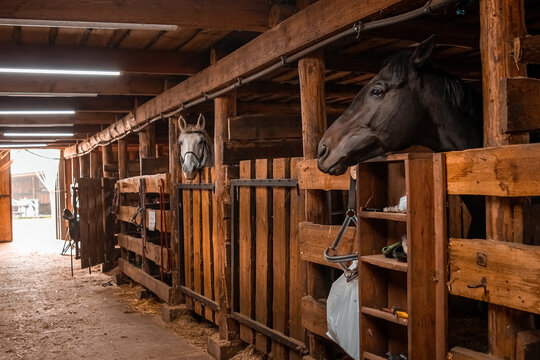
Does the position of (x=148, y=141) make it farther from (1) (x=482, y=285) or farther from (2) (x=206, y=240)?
(1) (x=482, y=285)

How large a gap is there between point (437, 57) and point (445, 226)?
401 cm

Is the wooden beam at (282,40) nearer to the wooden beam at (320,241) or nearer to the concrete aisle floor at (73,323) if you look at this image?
the wooden beam at (320,241)

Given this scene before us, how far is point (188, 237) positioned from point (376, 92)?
14.7 ft

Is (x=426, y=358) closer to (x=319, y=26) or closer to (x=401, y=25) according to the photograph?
(x=319, y=26)

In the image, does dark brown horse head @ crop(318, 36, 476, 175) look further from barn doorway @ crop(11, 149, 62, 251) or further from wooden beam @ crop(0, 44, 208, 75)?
barn doorway @ crop(11, 149, 62, 251)

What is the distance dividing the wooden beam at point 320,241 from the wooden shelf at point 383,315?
561 mm

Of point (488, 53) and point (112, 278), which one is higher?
point (488, 53)

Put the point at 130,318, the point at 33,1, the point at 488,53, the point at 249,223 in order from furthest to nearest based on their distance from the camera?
the point at 130,318
the point at 249,223
the point at 33,1
the point at 488,53

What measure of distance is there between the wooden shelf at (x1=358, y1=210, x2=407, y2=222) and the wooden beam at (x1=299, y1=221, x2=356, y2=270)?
1.60 feet

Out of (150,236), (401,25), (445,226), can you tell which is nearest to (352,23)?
(401,25)

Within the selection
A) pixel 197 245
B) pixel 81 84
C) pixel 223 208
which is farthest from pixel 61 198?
pixel 223 208

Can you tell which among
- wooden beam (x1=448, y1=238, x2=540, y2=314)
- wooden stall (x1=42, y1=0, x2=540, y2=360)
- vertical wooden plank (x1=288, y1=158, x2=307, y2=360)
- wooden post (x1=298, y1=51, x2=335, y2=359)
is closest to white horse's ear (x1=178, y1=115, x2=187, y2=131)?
wooden stall (x1=42, y1=0, x2=540, y2=360)

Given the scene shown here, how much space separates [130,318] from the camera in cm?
723

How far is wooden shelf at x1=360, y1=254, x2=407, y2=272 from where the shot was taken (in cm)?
264
